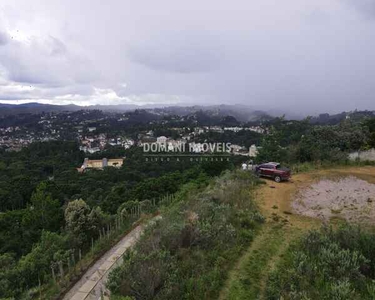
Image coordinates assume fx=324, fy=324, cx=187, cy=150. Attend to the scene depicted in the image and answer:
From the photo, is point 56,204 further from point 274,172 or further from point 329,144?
point 329,144

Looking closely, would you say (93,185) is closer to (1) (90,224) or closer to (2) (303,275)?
(1) (90,224)

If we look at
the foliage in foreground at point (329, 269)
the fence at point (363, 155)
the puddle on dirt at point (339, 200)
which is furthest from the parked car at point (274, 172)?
the foliage in foreground at point (329, 269)

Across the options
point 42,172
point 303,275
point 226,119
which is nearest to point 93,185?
point 42,172

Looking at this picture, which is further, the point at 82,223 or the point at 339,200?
the point at 82,223

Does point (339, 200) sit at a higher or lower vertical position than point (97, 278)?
higher

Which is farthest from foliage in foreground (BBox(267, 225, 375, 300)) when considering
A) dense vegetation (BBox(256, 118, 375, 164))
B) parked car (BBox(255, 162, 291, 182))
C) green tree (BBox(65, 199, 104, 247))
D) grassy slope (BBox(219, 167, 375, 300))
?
dense vegetation (BBox(256, 118, 375, 164))

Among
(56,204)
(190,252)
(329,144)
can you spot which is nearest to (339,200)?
(190,252)

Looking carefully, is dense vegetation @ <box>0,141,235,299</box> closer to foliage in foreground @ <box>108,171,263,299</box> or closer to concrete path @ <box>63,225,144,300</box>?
concrete path @ <box>63,225,144,300</box>
